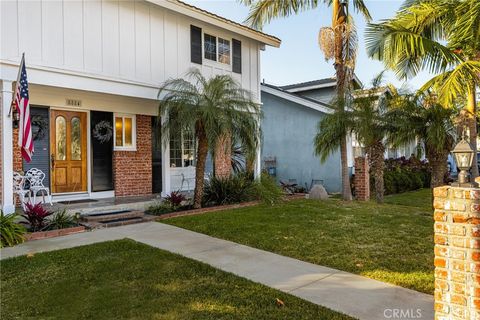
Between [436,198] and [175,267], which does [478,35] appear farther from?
[175,267]

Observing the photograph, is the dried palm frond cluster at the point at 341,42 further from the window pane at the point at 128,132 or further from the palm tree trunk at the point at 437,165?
the window pane at the point at 128,132

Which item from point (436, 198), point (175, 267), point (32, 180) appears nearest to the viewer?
point (436, 198)

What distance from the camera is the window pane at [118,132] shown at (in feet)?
34.3

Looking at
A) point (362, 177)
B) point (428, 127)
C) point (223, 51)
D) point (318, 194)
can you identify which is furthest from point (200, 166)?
point (428, 127)

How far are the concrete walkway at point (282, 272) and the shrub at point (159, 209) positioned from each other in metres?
1.30

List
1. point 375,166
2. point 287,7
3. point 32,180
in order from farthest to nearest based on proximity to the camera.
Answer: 1. point 287,7
2. point 375,166
3. point 32,180

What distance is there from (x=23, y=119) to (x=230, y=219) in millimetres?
4341

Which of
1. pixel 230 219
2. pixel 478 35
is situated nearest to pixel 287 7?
pixel 478 35

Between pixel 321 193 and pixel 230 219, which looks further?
pixel 321 193

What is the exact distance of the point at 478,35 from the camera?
934cm

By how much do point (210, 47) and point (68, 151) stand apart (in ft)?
16.7

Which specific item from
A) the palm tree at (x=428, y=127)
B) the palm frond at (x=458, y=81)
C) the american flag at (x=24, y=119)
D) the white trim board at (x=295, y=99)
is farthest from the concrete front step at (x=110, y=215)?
the white trim board at (x=295, y=99)

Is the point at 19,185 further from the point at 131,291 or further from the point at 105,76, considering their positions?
the point at 131,291

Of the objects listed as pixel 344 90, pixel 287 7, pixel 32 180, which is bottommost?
pixel 32 180
